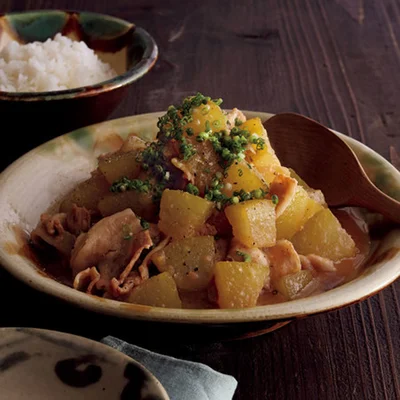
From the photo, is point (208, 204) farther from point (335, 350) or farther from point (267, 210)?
point (335, 350)

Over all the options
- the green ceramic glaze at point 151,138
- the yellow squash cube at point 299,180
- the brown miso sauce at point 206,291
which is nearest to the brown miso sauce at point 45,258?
the brown miso sauce at point 206,291

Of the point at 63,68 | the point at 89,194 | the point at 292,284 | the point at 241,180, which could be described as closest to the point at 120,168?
the point at 89,194

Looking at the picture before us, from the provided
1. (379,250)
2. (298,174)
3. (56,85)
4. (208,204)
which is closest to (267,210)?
(208,204)

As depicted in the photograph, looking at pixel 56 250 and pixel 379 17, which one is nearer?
pixel 56 250

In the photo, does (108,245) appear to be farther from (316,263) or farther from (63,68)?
(63,68)

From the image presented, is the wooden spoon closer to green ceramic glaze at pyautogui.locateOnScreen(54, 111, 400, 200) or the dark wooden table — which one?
green ceramic glaze at pyautogui.locateOnScreen(54, 111, 400, 200)

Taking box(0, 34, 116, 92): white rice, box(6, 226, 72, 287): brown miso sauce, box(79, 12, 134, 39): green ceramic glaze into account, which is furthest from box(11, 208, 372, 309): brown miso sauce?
box(79, 12, 134, 39): green ceramic glaze
